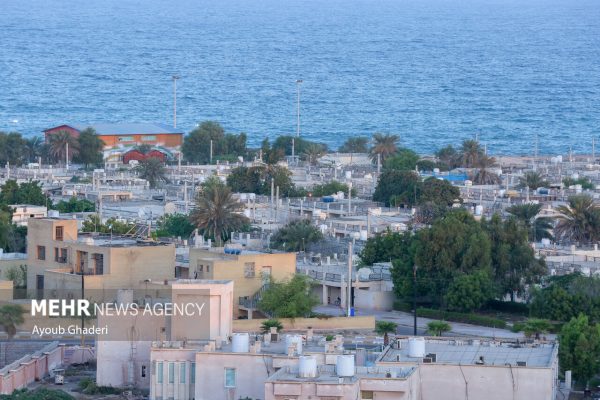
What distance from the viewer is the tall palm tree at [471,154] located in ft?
313

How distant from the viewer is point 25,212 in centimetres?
6981

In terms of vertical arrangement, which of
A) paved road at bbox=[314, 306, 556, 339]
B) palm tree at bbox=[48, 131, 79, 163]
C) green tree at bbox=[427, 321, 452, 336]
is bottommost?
paved road at bbox=[314, 306, 556, 339]

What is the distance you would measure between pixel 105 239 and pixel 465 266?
8782mm

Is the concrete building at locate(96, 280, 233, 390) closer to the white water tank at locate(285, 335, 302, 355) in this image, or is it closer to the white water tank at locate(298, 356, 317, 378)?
the white water tank at locate(285, 335, 302, 355)

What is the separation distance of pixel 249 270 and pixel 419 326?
169 inches

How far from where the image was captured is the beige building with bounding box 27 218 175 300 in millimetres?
52281

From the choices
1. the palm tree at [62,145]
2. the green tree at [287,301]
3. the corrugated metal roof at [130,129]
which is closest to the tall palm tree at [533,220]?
the green tree at [287,301]

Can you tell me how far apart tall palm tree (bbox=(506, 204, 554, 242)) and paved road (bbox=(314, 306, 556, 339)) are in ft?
35.5

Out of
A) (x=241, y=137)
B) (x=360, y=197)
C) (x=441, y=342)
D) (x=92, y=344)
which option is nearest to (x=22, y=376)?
(x=92, y=344)

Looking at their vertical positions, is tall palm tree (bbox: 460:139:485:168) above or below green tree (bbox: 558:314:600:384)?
above

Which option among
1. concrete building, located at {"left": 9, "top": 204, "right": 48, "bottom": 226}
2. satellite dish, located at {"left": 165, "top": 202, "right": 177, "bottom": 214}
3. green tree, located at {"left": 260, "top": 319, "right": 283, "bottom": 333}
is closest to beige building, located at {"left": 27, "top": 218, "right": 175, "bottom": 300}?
green tree, located at {"left": 260, "top": 319, "right": 283, "bottom": 333}

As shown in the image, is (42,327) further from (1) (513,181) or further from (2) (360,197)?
(1) (513,181)

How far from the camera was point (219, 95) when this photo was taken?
189250mm

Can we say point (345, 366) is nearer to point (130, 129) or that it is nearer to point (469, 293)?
point (469, 293)
